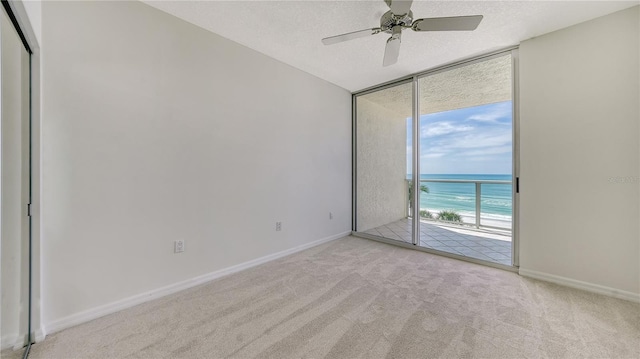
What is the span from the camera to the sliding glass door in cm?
308

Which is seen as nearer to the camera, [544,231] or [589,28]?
[589,28]

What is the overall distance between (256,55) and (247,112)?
0.71 m

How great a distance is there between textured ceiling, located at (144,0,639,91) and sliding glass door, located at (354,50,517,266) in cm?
43

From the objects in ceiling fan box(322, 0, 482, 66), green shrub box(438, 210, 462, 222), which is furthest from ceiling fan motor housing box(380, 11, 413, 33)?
green shrub box(438, 210, 462, 222)

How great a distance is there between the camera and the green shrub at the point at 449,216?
4793mm

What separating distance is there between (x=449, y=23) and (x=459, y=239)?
10.5 feet

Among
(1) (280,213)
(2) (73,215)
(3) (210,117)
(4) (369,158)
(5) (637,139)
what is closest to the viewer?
(2) (73,215)

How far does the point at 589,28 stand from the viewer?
210 cm

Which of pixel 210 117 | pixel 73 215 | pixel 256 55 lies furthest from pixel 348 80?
pixel 73 215

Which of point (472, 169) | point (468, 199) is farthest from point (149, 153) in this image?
point (472, 169)

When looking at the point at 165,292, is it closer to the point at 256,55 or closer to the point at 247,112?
the point at 247,112

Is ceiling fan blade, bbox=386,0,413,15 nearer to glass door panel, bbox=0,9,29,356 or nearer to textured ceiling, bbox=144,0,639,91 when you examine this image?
textured ceiling, bbox=144,0,639,91

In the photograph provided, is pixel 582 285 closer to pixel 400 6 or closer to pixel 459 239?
pixel 459 239

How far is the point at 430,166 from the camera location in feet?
15.7
